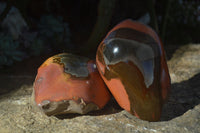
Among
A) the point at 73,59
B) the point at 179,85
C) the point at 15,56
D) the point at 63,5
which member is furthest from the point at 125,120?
the point at 63,5

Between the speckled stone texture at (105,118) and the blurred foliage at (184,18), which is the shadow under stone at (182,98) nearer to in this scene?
the speckled stone texture at (105,118)

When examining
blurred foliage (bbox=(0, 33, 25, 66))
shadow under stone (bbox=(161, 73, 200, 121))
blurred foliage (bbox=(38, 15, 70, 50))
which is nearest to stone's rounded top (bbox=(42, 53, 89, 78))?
shadow under stone (bbox=(161, 73, 200, 121))

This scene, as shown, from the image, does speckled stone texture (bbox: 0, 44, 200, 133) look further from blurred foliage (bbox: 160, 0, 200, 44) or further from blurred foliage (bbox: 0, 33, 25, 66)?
blurred foliage (bbox: 160, 0, 200, 44)

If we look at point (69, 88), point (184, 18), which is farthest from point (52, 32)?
point (184, 18)

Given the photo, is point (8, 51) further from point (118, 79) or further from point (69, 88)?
point (118, 79)

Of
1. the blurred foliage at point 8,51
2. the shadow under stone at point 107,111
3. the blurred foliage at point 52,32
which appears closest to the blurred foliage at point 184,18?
the blurred foliage at point 52,32

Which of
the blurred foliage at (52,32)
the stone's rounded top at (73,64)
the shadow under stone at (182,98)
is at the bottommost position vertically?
the blurred foliage at (52,32)
